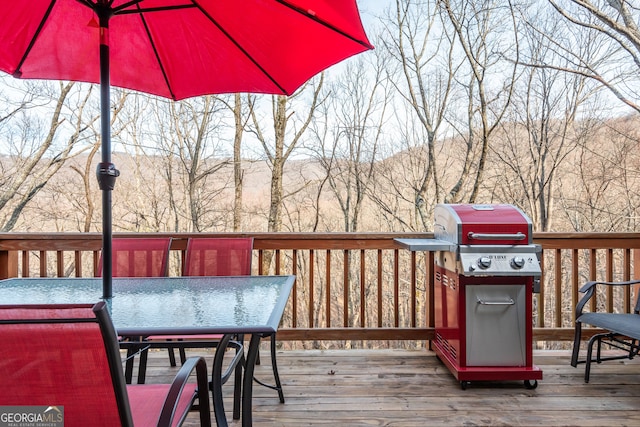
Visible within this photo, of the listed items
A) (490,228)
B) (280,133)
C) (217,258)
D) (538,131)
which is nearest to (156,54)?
(217,258)

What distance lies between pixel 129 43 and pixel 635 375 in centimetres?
392

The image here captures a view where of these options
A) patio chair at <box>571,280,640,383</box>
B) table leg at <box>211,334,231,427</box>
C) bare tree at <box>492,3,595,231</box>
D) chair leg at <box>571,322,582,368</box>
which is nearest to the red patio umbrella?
table leg at <box>211,334,231,427</box>

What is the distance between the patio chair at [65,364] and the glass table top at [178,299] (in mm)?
305

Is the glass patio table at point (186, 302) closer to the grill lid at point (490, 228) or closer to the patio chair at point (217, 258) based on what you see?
the patio chair at point (217, 258)

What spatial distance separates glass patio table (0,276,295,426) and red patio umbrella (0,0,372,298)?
0.24 metres

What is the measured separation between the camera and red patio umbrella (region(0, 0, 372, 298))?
1.77 m

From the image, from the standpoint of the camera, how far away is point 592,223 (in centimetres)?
746

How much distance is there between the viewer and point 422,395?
253 cm

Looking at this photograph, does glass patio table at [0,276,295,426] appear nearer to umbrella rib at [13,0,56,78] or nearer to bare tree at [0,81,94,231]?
umbrella rib at [13,0,56,78]

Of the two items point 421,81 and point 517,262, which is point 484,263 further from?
point 421,81

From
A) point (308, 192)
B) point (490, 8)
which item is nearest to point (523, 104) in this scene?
point (490, 8)

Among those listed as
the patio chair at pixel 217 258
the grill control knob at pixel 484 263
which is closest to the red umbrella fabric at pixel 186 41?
the patio chair at pixel 217 258

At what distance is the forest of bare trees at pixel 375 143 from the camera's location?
273 inches

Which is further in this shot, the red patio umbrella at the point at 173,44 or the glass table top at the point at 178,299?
the red patio umbrella at the point at 173,44
